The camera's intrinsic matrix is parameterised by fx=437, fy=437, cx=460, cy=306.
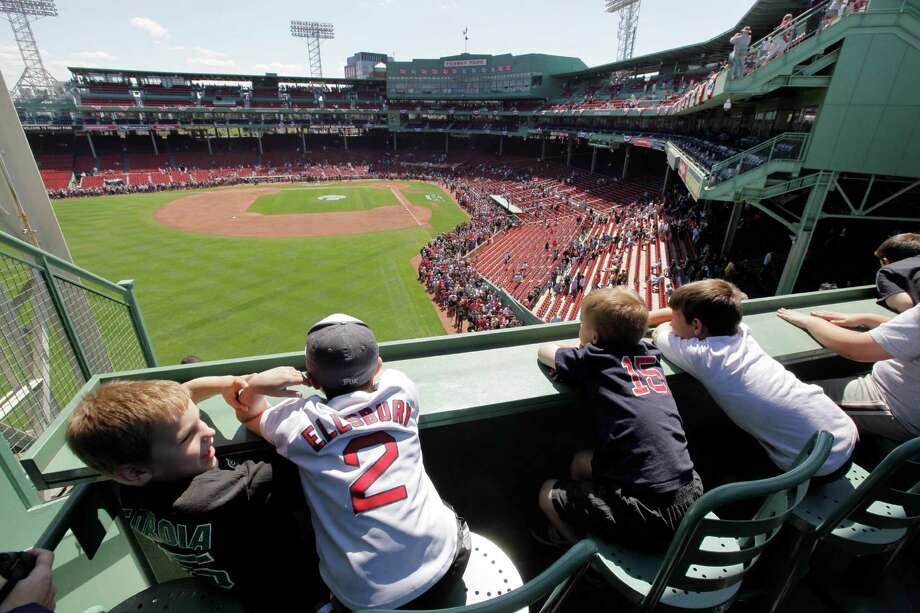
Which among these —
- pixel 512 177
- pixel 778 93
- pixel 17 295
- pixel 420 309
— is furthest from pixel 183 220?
pixel 778 93

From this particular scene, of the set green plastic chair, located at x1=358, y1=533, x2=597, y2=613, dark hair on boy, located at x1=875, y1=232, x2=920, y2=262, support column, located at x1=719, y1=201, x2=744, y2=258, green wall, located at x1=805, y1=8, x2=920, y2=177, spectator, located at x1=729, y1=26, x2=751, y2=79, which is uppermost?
spectator, located at x1=729, y1=26, x2=751, y2=79

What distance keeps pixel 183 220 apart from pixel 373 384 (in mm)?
34670

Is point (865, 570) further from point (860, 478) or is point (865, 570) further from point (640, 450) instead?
point (640, 450)

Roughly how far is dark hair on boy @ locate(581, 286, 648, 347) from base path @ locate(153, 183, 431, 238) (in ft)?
88.0

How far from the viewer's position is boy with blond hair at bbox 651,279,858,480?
212 cm

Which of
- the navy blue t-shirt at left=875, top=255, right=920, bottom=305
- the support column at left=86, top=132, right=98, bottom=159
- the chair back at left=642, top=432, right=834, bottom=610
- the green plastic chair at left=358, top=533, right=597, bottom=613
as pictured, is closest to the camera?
the green plastic chair at left=358, top=533, right=597, bottom=613

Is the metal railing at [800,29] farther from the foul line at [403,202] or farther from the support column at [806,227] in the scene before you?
the foul line at [403,202]

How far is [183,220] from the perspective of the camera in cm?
3028

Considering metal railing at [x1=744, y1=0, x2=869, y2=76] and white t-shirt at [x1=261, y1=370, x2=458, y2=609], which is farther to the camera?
metal railing at [x1=744, y1=0, x2=869, y2=76]

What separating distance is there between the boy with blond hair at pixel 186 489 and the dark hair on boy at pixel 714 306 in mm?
2225

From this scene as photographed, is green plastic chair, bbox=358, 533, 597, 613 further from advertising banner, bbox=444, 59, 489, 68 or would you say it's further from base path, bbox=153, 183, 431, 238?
advertising banner, bbox=444, 59, 489, 68

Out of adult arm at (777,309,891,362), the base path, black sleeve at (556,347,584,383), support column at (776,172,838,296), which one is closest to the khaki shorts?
adult arm at (777,309,891,362)

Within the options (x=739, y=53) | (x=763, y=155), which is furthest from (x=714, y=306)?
(x=739, y=53)

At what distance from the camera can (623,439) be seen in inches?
77.5
